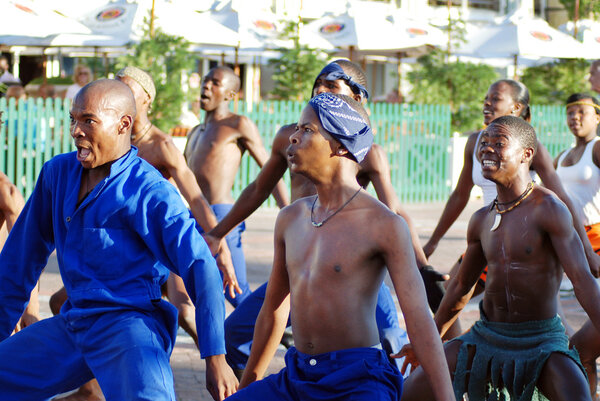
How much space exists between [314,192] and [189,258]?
1.78 metres

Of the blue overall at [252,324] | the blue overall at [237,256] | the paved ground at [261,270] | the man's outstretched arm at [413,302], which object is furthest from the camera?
the blue overall at [237,256]

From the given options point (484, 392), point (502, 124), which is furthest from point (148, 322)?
point (502, 124)

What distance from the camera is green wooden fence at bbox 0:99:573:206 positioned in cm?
1597

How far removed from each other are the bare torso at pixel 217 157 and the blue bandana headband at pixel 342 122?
11.7ft

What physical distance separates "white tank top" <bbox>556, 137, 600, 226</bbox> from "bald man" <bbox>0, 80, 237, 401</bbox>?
14.9ft

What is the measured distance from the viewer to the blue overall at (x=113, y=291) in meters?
3.95

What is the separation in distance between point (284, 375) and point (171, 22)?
51.2 ft

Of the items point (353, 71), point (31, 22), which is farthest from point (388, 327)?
point (31, 22)

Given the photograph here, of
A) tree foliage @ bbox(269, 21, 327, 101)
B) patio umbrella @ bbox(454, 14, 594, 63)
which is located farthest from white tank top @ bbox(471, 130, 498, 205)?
patio umbrella @ bbox(454, 14, 594, 63)

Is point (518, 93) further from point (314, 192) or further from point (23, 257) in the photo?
point (23, 257)

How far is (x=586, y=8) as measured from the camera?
28.2 meters

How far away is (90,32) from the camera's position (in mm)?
18828

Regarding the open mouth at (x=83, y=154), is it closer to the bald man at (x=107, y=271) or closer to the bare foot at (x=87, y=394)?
the bald man at (x=107, y=271)

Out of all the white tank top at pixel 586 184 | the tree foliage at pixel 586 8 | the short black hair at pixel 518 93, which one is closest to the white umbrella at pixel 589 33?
the tree foliage at pixel 586 8
